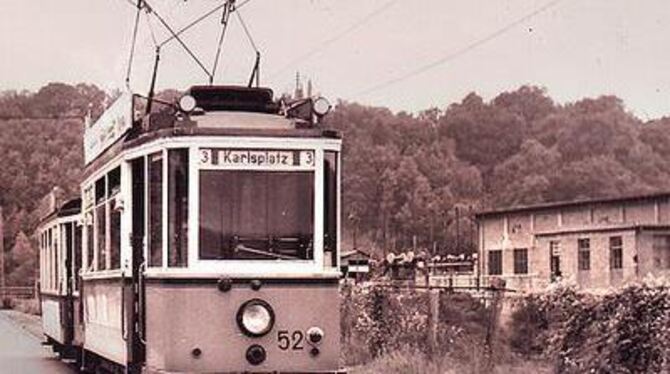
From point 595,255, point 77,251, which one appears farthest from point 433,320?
point 595,255

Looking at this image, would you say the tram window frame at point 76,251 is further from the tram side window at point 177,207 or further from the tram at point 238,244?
the tram side window at point 177,207

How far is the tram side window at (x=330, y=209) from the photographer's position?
447 inches

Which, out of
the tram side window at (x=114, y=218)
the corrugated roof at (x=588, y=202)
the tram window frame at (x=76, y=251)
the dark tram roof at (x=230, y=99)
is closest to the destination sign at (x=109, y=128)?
the tram side window at (x=114, y=218)

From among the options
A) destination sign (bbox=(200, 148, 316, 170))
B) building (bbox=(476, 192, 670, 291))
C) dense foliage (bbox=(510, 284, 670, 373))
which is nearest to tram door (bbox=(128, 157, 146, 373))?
destination sign (bbox=(200, 148, 316, 170))

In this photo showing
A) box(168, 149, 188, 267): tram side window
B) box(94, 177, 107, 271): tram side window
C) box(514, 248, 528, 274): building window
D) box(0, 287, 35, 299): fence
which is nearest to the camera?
box(168, 149, 188, 267): tram side window

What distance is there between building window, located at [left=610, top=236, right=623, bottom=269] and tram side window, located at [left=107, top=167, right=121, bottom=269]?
144 feet

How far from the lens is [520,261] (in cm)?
6425

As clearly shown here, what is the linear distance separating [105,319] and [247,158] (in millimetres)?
3478

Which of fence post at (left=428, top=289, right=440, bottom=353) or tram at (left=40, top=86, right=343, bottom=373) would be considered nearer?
tram at (left=40, top=86, right=343, bottom=373)

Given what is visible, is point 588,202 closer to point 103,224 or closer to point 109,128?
point 109,128

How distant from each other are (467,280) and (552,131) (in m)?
43.3

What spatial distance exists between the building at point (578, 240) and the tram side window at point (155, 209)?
131ft

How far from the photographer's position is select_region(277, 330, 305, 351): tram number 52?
11258 millimetres

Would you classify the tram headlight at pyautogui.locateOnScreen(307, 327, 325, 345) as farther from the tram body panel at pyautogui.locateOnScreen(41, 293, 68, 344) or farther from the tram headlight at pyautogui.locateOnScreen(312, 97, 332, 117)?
the tram body panel at pyautogui.locateOnScreen(41, 293, 68, 344)
